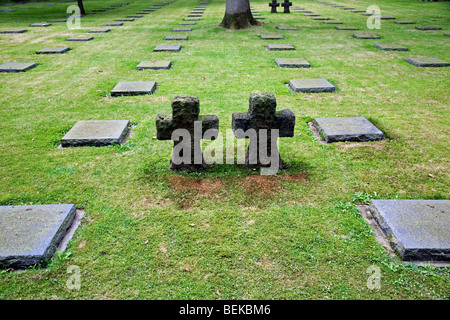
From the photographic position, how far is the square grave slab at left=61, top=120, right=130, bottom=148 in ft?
13.9

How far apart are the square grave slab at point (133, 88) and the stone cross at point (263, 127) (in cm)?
304

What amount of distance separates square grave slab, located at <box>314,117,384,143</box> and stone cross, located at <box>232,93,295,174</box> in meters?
1.05

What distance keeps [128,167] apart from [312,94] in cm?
374

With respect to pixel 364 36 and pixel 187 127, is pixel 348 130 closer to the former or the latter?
pixel 187 127

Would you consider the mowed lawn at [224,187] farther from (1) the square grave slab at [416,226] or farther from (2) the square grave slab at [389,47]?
(2) the square grave slab at [389,47]

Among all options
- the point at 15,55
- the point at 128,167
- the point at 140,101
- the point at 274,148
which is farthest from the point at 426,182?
the point at 15,55

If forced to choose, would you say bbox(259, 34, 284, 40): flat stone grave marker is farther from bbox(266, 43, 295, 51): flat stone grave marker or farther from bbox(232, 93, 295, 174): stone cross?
bbox(232, 93, 295, 174): stone cross

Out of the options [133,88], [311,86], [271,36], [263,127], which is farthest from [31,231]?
[271,36]

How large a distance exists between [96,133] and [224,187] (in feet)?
6.73

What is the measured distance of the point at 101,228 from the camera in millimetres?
2883

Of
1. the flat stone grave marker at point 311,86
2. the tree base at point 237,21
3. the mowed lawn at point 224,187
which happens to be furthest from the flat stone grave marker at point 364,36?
the flat stone grave marker at point 311,86

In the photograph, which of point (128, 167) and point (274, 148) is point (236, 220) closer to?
point (274, 148)

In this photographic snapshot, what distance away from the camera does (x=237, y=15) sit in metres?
12.4

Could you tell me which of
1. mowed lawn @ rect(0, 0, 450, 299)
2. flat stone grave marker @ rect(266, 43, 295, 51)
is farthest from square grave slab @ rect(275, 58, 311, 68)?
flat stone grave marker @ rect(266, 43, 295, 51)
